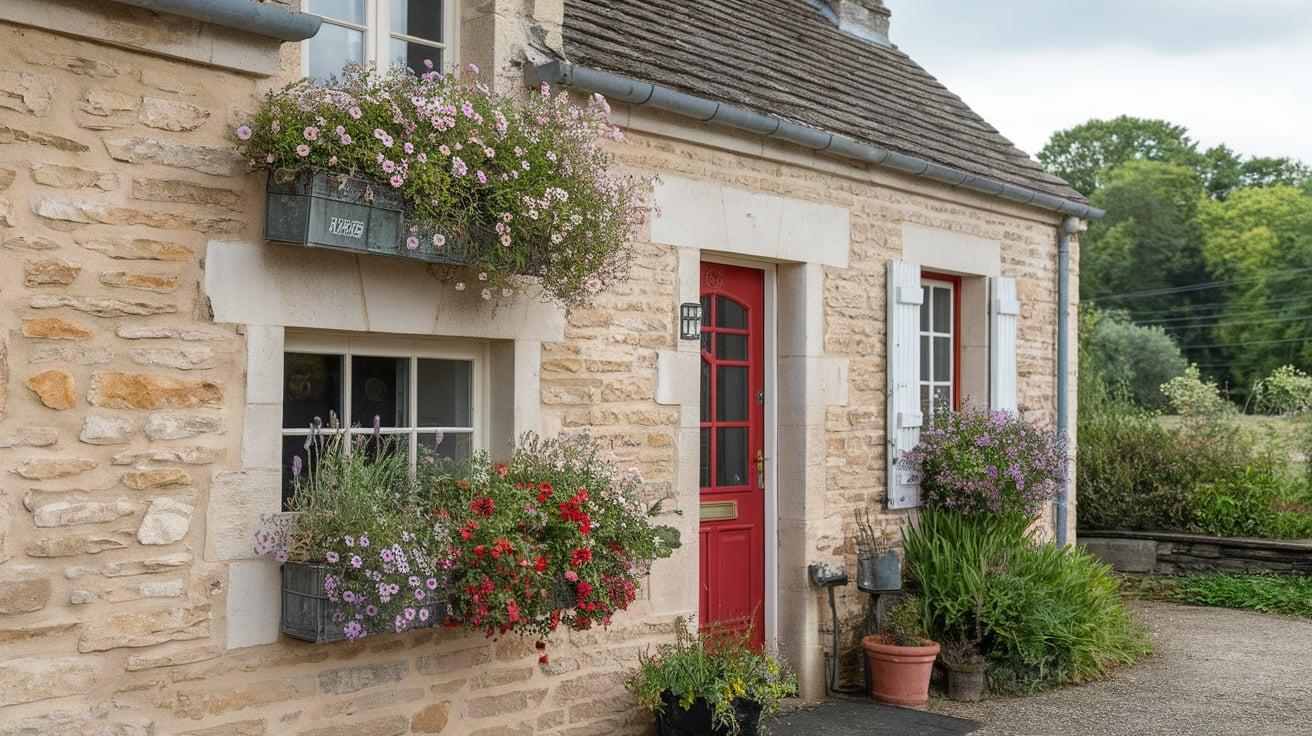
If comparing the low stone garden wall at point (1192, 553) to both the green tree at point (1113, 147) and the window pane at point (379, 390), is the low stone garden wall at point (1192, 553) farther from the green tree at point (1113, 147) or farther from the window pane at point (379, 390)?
the green tree at point (1113, 147)

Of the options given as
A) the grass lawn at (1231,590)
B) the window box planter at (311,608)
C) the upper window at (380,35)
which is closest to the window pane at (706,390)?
the upper window at (380,35)

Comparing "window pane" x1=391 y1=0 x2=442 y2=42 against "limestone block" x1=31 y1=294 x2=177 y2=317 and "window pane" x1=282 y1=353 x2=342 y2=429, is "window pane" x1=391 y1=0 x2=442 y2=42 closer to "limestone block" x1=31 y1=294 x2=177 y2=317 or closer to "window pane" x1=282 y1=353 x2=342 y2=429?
"window pane" x1=282 y1=353 x2=342 y2=429

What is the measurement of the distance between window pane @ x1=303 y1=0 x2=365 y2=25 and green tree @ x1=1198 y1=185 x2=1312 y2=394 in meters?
43.1

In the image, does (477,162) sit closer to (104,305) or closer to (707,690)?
(104,305)

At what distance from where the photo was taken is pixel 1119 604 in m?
8.83

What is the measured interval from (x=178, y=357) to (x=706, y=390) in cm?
328

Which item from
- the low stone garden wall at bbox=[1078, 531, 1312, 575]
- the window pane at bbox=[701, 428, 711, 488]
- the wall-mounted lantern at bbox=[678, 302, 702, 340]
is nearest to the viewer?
the wall-mounted lantern at bbox=[678, 302, 702, 340]

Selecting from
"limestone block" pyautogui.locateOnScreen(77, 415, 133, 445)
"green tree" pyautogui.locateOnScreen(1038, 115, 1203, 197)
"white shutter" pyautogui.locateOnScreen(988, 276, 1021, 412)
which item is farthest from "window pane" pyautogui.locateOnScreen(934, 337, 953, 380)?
"green tree" pyautogui.locateOnScreen(1038, 115, 1203, 197)

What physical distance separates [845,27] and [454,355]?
552 centimetres

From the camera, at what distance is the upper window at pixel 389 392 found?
16.3 feet

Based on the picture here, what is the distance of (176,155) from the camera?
173 inches

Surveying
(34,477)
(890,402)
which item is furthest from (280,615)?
(890,402)

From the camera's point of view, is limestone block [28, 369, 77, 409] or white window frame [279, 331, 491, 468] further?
white window frame [279, 331, 491, 468]

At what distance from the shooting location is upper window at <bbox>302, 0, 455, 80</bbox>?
16.7ft
